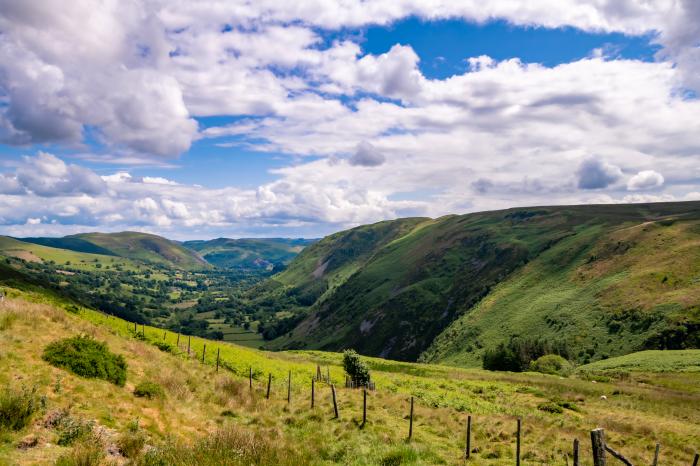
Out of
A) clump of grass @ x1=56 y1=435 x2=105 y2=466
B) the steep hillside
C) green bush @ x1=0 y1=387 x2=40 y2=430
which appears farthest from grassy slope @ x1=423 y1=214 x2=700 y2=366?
green bush @ x1=0 y1=387 x2=40 y2=430

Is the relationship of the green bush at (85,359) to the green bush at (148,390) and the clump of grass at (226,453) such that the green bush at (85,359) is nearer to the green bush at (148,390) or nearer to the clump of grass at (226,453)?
the green bush at (148,390)

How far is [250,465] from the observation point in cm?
1174

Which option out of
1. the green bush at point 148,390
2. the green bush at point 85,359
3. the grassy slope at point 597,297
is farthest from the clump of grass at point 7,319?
the grassy slope at point 597,297

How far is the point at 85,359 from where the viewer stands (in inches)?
736

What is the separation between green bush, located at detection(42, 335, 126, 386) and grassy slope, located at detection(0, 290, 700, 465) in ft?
1.96

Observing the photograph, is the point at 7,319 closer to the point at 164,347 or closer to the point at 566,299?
the point at 164,347

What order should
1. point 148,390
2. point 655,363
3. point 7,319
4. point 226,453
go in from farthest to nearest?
point 655,363 < point 7,319 < point 148,390 < point 226,453

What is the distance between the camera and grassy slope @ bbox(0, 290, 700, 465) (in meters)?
16.1

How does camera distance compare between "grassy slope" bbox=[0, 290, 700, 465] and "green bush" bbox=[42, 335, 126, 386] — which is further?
"green bush" bbox=[42, 335, 126, 386]

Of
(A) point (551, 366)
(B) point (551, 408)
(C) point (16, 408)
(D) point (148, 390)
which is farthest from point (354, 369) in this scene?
(A) point (551, 366)

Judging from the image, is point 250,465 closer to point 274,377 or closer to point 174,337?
point 274,377

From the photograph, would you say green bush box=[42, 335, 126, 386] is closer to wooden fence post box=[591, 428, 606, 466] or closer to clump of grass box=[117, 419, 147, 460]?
clump of grass box=[117, 419, 147, 460]

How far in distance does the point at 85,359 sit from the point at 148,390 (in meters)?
3.27

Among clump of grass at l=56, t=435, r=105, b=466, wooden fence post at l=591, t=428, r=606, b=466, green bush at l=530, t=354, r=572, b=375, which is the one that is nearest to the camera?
wooden fence post at l=591, t=428, r=606, b=466
